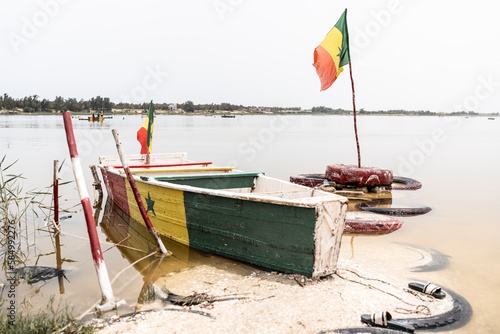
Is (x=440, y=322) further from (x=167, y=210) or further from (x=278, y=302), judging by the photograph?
(x=167, y=210)

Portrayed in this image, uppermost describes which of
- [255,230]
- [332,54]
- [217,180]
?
[332,54]

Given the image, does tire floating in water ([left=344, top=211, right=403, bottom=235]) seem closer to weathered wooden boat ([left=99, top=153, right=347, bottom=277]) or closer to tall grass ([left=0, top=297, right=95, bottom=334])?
weathered wooden boat ([left=99, top=153, right=347, bottom=277])

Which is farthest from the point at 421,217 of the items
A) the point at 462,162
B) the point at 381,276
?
the point at 462,162

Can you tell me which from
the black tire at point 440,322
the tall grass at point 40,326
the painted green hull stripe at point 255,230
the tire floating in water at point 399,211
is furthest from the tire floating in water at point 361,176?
the tall grass at point 40,326

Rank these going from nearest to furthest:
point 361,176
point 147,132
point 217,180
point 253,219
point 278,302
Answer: point 278,302 → point 253,219 → point 217,180 → point 147,132 → point 361,176

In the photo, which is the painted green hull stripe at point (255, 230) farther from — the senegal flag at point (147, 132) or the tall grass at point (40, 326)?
the senegal flag at point (147, 132)

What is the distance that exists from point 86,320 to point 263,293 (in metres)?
2.24

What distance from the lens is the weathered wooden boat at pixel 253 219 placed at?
217 inches

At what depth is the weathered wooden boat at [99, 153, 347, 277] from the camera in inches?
217

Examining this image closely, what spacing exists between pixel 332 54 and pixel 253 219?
7.75 meters

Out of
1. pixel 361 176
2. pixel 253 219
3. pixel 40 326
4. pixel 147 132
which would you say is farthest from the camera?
pixel 361 176

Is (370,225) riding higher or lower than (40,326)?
lower

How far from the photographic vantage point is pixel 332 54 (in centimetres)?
1201

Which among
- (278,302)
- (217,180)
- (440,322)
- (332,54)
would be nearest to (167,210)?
(217,180)
